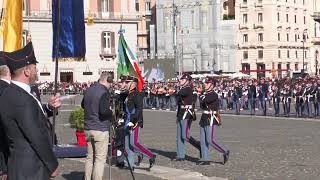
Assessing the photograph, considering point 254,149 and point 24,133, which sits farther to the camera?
point 254,149

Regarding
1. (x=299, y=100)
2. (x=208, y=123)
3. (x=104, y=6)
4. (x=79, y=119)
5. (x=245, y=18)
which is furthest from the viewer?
(x=245, y=18)

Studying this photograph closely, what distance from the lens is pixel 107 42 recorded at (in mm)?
66312

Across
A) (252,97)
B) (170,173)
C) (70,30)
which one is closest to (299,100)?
(252,97)

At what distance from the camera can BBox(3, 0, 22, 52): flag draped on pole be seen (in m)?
12.2

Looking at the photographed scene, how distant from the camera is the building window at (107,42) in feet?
217

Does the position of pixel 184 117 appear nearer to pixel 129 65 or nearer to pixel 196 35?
pixel 129 65

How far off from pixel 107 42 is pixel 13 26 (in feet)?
178

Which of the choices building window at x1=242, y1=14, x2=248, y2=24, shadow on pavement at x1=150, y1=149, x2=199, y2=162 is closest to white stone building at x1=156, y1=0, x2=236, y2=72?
building window at x1=242, y1=14, x2=248, y2=24

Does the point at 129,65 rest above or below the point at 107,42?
below

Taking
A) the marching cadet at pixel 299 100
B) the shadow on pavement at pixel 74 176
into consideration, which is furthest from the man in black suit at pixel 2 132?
the marching cadet at pixel 299 100

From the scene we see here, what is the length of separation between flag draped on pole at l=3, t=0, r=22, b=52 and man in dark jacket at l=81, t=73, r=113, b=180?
279 centimetres

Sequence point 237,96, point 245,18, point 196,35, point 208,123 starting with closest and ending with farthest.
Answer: point 208,123 → point 237,96 → point 196,35 → point 245,18

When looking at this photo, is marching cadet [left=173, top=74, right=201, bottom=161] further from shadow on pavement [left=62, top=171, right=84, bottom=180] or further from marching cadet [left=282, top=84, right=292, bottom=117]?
marching cadet [left=282, top=84, right=292, bottom=117]

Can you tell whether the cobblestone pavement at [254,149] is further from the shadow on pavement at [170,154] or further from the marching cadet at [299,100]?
the marching cadet at [299,100]
